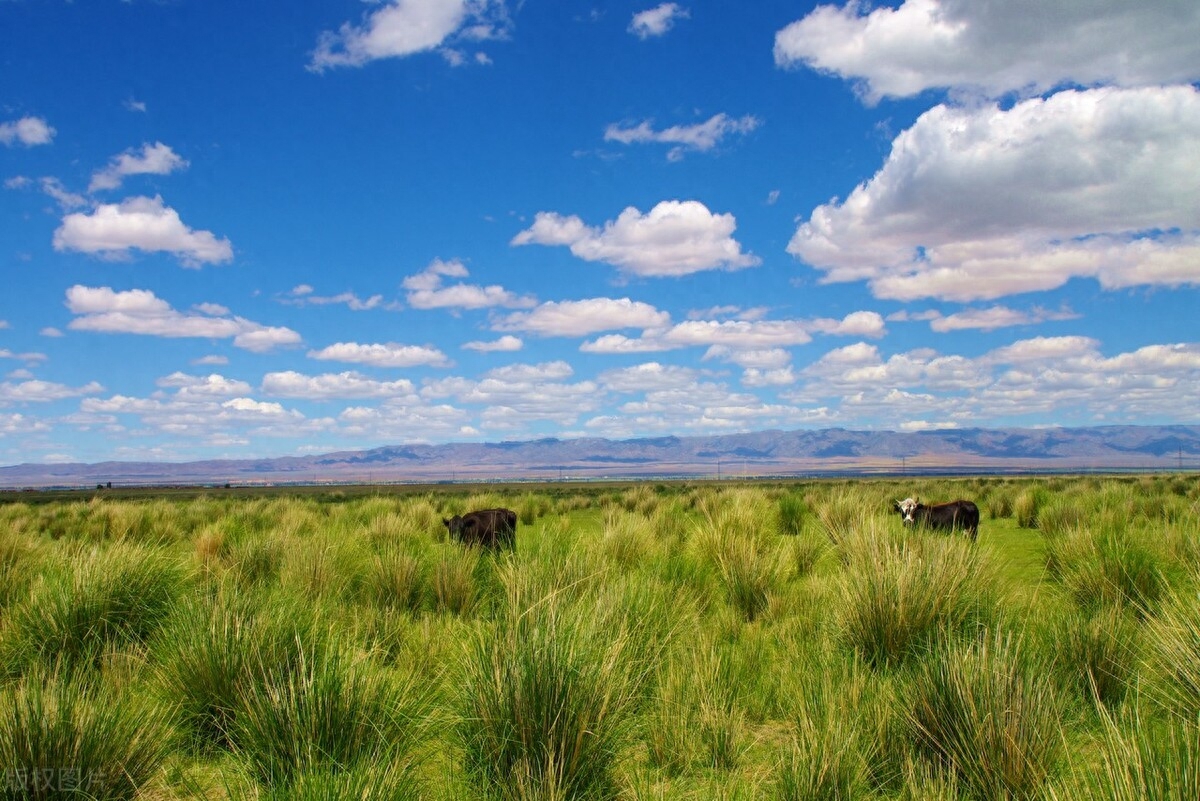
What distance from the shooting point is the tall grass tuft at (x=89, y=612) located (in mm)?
5758

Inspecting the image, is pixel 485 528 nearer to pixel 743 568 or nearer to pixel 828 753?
pixel 743 568

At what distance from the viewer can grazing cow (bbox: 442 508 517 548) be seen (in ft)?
36.8

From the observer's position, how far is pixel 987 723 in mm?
3611

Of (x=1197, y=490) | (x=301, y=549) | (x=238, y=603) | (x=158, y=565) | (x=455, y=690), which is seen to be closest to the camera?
(x=455, y=690)

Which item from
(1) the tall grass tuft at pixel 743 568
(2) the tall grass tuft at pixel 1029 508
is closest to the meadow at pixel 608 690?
(1) the tall grass tuft at pixel 743 568

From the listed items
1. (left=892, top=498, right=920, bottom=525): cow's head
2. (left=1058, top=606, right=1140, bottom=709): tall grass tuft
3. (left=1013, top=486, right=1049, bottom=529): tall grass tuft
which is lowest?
(left=1013, top=486, right=1049, bottom=529): tall grass tuft

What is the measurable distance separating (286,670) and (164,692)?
31.1 inches

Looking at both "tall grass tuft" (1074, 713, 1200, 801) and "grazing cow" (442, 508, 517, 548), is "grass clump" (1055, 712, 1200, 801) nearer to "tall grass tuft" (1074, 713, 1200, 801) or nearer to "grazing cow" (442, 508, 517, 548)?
"tall grass tuft" (1074, 713, 1200, 801)

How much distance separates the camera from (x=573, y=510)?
26.9m

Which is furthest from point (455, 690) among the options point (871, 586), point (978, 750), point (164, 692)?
point (871, 586)

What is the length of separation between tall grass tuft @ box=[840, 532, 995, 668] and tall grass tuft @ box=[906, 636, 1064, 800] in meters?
1.11

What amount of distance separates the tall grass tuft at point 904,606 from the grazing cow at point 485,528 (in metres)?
6.24

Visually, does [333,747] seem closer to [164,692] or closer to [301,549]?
[164,692]

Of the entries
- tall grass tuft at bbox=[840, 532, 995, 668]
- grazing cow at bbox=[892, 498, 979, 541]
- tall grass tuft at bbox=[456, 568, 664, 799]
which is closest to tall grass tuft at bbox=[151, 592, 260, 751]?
tall grass tuft at bbox=[456, 568, 664, 799]
